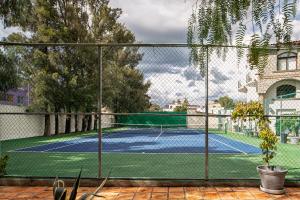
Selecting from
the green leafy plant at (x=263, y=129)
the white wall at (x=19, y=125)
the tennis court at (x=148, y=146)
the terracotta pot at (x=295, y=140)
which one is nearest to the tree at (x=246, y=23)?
the green leafy plant at (x=263, y=129)

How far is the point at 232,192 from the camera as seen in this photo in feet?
21.2

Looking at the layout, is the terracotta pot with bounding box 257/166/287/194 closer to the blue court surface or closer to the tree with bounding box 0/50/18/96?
the blue court surface

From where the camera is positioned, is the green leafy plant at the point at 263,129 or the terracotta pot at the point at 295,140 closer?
the green leafy plant at the point at 263,129

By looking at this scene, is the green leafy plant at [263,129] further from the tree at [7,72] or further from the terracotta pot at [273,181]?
the tree at [7,72]

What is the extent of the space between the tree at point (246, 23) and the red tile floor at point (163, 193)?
460cm

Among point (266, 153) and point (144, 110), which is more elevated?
point (144, 110)

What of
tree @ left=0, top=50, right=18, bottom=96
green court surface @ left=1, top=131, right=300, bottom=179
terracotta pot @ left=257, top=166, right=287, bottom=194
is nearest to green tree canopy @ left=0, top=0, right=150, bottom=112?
tree @ left=0, top=50, right=18, bottom=96

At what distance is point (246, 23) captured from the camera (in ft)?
6.27

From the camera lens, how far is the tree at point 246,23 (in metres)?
1.85

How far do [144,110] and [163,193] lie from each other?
19.3 meters

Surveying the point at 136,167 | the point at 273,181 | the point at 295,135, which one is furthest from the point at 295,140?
the point at 273,181

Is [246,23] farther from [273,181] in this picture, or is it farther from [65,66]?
[65,66]

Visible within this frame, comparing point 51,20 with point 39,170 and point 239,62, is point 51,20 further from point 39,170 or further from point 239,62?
point 239,62

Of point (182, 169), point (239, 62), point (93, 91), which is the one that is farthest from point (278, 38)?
point (93, 91)
